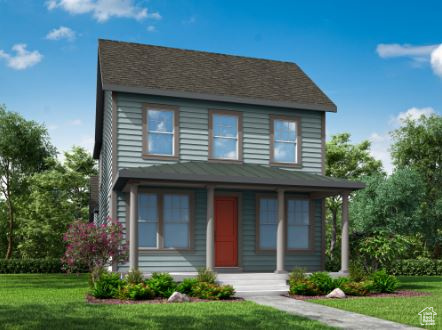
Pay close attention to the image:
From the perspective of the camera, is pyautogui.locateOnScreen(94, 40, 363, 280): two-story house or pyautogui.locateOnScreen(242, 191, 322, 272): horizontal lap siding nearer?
pyautogui.locateOnScreen(94, 40, 363, 280): two-story house

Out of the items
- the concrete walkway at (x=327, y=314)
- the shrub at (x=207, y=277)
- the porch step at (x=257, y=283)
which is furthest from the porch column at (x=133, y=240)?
the concrete walkway at (x=327, y=314)

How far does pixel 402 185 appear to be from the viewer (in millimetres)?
28109

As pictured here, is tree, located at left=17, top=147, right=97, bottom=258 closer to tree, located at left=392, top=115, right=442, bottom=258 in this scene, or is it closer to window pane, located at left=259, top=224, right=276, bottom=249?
window pane, located at left=259, top=224, right=276, bottom=249

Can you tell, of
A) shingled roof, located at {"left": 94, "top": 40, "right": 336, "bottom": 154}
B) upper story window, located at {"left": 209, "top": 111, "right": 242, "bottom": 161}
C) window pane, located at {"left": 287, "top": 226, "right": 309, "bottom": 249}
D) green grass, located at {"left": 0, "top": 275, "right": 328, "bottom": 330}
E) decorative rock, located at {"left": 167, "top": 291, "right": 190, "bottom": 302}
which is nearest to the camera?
green grass, located at {"left": 0, "top": 275, "right": 328, "bottom": 330}

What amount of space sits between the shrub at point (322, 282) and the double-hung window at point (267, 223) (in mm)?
3342

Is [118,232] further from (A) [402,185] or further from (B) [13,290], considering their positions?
(A) [402,185]

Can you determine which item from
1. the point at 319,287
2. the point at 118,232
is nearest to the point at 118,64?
the point at 118,232

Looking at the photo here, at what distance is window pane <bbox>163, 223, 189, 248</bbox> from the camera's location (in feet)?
59.2

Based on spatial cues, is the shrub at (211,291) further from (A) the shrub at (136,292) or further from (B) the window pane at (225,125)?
(B) the window pane at (225,125)

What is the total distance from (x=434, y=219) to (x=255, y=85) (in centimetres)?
1701

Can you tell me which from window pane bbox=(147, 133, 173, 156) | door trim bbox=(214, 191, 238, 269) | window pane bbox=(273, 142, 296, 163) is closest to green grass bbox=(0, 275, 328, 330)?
door trim bbox=(214, 191, 238, 269)

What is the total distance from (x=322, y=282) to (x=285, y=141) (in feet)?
19.3

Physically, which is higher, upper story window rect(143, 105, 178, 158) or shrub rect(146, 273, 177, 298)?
upper story window rect(143, 105, 178, 158)

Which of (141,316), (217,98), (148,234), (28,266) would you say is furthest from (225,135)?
(28,266)
